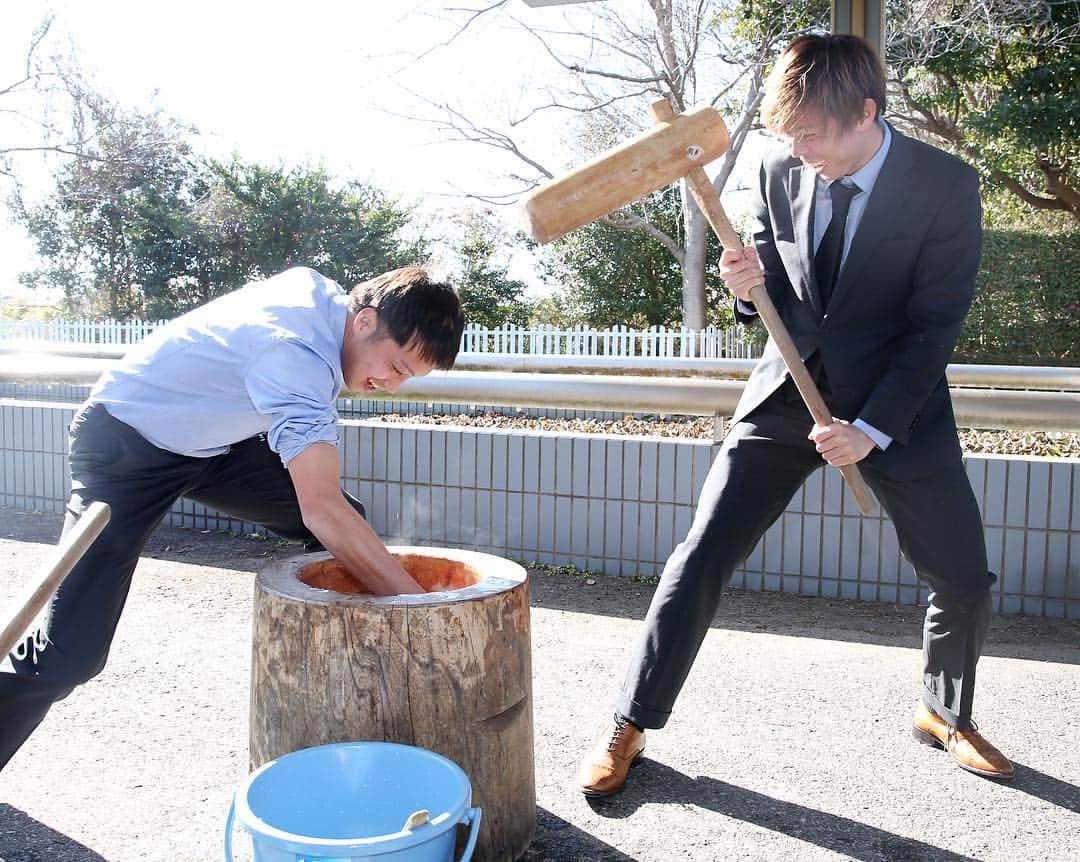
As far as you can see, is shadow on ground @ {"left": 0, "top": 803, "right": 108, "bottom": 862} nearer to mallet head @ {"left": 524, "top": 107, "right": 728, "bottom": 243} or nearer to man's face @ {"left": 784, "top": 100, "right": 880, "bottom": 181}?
mallet head @ {"left": 524, "top": 107, "right": 728, "bottom": 243}

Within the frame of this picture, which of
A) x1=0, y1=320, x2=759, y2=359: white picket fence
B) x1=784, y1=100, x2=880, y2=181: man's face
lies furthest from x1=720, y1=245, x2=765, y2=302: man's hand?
x1=0, y1=320, x2=759, y2=359: white picket fence

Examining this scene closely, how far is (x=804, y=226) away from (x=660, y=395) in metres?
1.60

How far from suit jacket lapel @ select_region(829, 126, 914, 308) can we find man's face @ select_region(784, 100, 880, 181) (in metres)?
0.06

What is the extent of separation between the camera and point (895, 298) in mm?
2559

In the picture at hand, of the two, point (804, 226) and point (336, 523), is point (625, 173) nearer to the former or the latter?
point (804, 226)

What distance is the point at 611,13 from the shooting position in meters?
16.0

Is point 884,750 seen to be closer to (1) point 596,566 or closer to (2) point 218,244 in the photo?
(1) point 596,566

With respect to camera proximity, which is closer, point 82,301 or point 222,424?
point 222,424

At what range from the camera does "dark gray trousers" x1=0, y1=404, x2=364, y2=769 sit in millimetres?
2160

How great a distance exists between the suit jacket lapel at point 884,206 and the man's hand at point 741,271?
0.80 ft

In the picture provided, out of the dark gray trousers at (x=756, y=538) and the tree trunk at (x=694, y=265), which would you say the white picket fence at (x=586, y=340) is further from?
the dark gray trousers at (x=756, y=538)

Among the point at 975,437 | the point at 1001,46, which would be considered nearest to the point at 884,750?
the point at 975,437

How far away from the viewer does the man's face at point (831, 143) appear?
234 centimetres

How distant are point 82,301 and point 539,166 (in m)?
11.4
